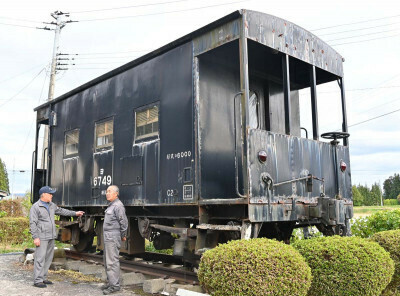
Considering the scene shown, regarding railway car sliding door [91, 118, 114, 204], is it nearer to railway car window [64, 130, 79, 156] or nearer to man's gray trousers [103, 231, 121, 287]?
railway car window [64, 130, 79, 156]

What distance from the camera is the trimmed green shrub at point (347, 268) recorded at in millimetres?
4871

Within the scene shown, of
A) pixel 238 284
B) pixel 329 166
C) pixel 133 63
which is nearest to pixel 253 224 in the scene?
pixel 238 284

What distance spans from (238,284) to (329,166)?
343 cm

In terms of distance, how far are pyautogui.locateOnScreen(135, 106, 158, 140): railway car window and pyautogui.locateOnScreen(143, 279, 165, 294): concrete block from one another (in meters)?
2.36

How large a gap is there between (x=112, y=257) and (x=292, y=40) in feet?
14.6

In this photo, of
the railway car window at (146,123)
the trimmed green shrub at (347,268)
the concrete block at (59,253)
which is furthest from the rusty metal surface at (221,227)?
the concrete block at (59,253)

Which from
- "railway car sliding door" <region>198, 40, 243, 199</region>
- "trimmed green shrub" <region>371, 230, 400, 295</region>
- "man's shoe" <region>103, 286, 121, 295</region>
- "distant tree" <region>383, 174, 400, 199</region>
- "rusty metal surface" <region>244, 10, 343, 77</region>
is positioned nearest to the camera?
"rusty metal surface" <region>244, 10, 343, 77</region>

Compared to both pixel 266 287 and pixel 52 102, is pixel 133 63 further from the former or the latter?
pixel 266 287

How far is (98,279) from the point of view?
7.62m

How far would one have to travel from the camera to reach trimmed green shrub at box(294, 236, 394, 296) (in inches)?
192

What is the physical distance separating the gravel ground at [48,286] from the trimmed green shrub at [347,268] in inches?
110

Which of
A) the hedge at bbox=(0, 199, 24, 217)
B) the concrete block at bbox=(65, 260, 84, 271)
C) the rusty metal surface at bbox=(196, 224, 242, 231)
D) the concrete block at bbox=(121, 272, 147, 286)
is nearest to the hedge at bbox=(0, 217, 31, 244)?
the hedge at bbox=(0, 199, 24, 217)

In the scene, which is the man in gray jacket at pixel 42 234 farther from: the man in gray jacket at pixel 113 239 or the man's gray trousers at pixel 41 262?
the man in gray jacket at pixel 113 239

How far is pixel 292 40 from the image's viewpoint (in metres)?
6.49
